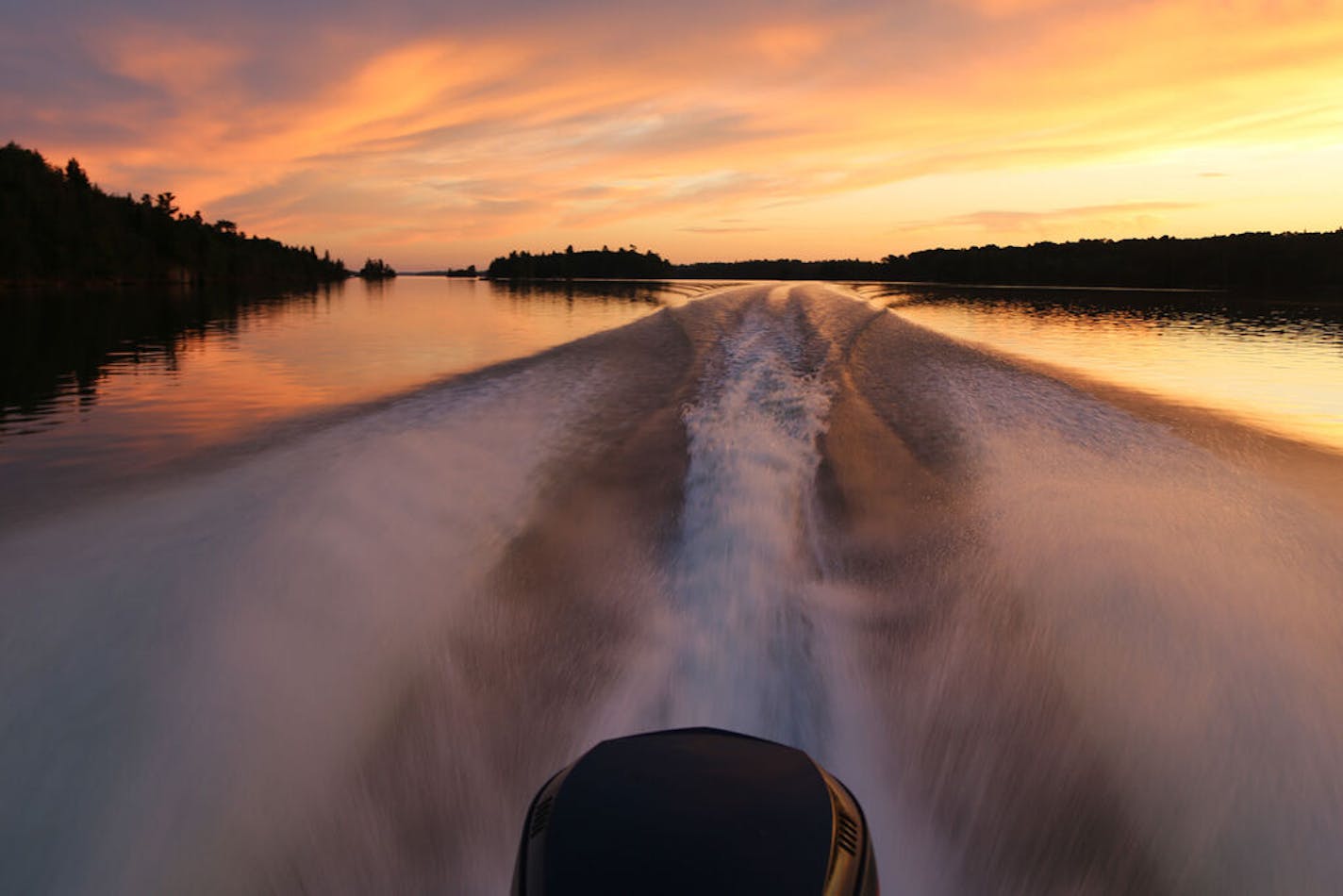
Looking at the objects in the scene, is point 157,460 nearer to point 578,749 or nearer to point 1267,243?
point 578,749

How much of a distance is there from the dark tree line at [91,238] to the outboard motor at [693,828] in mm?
71813

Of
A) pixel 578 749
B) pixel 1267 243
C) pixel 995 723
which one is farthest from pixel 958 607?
pixel 1267 243

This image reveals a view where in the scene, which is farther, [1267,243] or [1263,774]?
[1267,243]

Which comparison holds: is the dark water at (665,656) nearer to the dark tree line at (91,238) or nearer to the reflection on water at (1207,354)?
the reflection on water at (1207,354)

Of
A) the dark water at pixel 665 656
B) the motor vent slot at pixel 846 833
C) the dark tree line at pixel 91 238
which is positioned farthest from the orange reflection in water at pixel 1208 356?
the dark tree line at pixel 91 238

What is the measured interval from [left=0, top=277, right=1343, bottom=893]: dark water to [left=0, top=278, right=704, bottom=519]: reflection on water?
1.38 metres

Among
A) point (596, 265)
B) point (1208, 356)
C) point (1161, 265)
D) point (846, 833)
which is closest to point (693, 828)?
point (846, 833)

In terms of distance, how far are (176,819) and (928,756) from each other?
8.88 feet

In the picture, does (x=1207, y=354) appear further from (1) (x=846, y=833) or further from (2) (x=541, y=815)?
(2) (x=541, y=815)

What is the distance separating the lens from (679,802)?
1586mm

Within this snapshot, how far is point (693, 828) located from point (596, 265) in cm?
11803

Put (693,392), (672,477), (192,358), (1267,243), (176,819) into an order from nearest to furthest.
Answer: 1. (176,819)
2. (672,477)
3. (693,392)
4. (192,358)
5. (1267,243)

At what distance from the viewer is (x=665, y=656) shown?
337 cm

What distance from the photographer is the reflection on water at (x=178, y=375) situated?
635 centimetres
